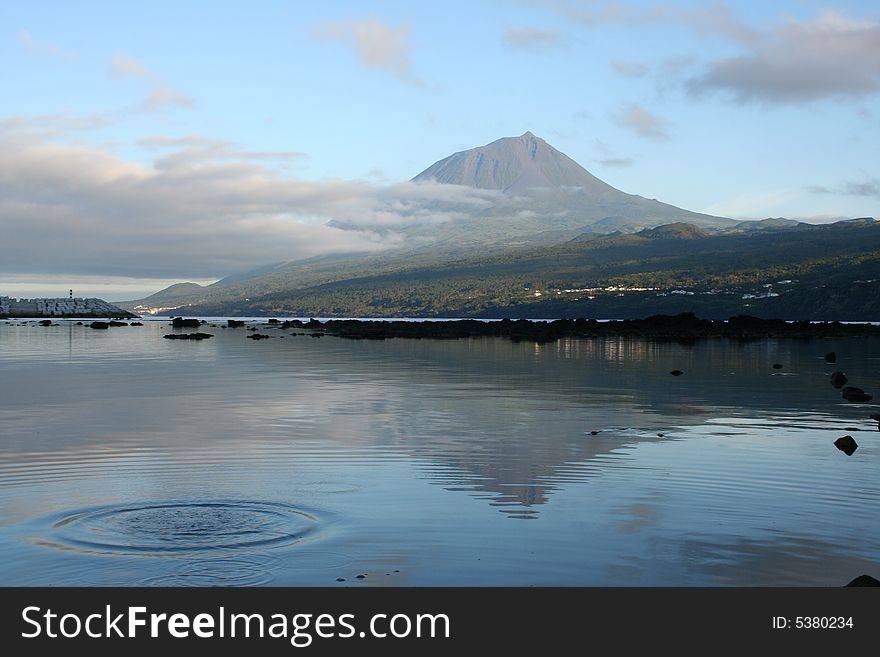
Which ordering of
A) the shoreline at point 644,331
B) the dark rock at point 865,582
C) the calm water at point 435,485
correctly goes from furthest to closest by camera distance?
1. the shoreline at point 644,331
2. the calm water at point 435,485
3. the dark rock at point 865,582

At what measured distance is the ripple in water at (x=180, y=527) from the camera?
16281mm

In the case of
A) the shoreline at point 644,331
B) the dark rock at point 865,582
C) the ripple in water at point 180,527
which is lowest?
the ripple in water at point 180,527

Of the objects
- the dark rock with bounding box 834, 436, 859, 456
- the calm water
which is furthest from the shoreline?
the dark rock with bounding box 834, 436, 859, 456

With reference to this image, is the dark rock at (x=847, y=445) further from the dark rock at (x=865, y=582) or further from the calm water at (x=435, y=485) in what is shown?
the dark rock at (x=865, y=582)

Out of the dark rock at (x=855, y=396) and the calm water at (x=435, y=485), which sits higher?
the dark rock at (x=855, y=396)

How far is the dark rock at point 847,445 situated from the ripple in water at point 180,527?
1601cm

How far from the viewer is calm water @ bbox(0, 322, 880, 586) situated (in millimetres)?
15227

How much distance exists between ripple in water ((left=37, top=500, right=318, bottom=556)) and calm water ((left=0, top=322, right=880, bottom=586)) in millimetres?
63

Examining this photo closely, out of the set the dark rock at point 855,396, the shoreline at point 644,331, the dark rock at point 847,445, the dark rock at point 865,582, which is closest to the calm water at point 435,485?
the dark rock at point 847,445

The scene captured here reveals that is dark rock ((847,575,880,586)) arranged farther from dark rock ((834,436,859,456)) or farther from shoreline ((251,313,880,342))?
shoreline ((251,313,880,342))

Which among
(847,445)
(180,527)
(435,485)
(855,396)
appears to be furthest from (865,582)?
(855,396)
